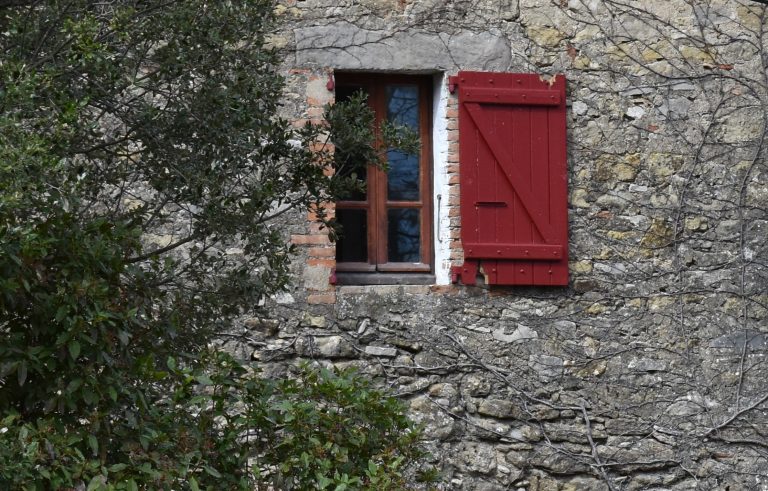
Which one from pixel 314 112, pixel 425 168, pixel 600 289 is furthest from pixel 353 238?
pixel 600 289

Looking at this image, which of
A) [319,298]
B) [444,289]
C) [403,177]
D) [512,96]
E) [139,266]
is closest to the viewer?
[139,266]

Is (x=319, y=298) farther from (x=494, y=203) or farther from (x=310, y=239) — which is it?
(x=494, y=203)

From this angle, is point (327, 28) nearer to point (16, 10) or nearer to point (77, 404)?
point (16, 10)

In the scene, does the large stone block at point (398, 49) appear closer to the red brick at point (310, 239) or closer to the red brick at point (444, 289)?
the red brick at point (310, 239)

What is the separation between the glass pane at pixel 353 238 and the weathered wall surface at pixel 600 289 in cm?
26

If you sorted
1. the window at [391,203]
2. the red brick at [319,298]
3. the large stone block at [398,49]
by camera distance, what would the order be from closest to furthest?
the red brick at [319,298]
the large stone block at [398,49]
the window at [391,203]

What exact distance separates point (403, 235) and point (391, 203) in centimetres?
20

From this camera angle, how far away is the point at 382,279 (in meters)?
6.47

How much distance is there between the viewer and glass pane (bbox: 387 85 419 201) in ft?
21.7

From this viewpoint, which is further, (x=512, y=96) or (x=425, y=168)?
(x=425, y=168)

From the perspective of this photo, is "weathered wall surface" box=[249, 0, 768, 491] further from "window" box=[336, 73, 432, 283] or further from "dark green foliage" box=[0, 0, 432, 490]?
"dark green foliage" box=[0, 0, 432, 490]

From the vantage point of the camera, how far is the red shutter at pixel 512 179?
21.0 ft

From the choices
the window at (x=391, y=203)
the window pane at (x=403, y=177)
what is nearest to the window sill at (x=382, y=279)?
the window at (x=391, y=203)

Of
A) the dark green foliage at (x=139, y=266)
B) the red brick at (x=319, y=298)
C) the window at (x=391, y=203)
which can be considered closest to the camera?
the dark green foliage at (x=139, y=266)
